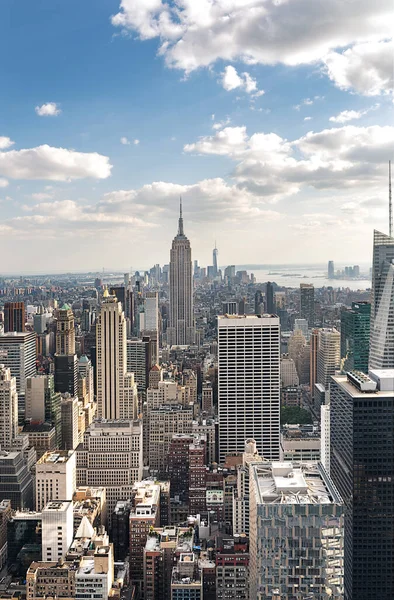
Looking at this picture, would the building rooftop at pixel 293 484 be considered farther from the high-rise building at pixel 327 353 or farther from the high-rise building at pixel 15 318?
the high-rise building at pixel 15 318

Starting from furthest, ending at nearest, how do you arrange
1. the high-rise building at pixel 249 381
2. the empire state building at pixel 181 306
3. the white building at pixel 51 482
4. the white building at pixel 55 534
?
the empire state building at pixel 181 306
the high-rise building at pixel 249 381
the white building at pixel 51 482
the white building at pixel 55 534

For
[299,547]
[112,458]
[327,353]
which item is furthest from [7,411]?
[299,547]

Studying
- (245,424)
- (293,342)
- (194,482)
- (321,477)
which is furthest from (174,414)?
(321,477)

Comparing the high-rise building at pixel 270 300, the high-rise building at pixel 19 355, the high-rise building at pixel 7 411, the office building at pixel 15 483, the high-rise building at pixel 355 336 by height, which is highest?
the high-rise building at pixel 270 300

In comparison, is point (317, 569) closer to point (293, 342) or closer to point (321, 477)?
point (321, 477)

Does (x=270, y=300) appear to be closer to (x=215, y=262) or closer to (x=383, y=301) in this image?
(x=215, y=262)

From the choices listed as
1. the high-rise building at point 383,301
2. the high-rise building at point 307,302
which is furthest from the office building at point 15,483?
the high-rise building at point 307,302

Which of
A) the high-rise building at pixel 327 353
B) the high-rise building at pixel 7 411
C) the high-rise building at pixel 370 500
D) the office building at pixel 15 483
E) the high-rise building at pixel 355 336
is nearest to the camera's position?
the high-rise building at pixel 370 500
